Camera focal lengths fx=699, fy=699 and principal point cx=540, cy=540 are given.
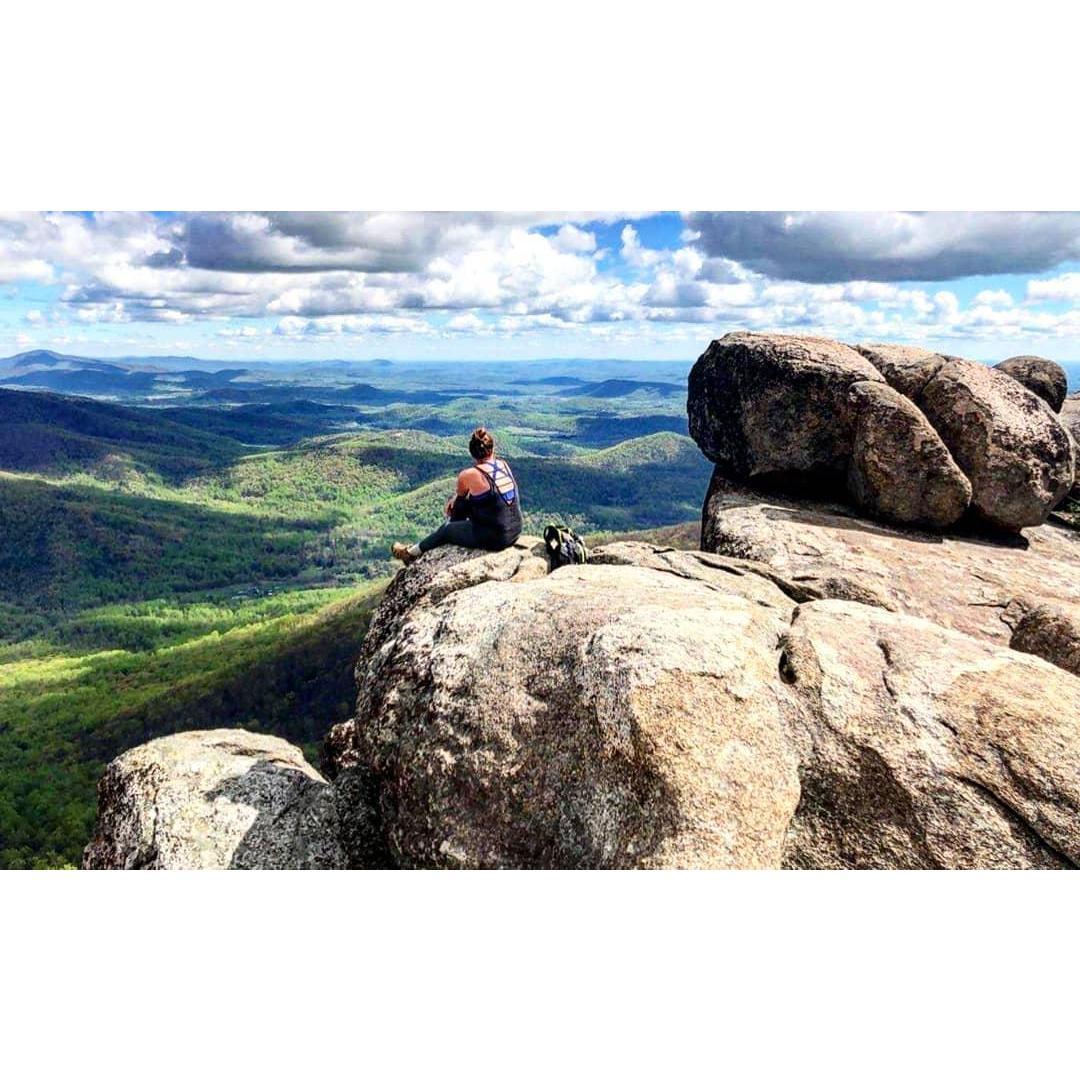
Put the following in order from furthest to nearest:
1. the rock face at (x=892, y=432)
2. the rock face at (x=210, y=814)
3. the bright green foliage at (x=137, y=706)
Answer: the bright green foliage at (x=137, y=706) < the rock face at (x=892, y=432) < the rock face at (x=210, y=814)

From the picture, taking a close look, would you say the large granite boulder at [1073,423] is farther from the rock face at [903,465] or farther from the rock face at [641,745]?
the rock face at [641,745]

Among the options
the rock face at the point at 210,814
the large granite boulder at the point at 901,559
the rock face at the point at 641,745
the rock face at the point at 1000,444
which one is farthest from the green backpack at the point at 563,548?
the rock face at the point at 1000,444

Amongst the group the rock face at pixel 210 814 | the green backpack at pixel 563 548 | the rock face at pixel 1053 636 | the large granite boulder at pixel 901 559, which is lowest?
the rock face at pixel 210 814

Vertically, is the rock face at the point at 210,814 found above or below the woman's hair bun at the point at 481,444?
below

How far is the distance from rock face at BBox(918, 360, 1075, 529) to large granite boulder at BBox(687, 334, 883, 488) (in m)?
2.55

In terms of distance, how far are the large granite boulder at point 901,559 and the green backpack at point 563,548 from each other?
5186 millimetres

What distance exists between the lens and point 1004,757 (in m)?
9.35

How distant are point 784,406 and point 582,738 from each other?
19.5 m

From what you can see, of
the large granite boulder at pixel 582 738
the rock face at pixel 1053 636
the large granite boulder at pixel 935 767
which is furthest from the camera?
the rock face at pixel 1053 636

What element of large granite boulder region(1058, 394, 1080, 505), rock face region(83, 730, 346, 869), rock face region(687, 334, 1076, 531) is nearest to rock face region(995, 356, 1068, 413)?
Result: large granite boulder region(1058, 394, 1080, 505)

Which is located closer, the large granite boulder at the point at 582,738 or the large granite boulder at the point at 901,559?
the large granite boulder at the point at 582,738

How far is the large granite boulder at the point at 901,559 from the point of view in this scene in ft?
59.2

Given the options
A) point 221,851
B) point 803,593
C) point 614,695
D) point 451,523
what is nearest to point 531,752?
point 614,695

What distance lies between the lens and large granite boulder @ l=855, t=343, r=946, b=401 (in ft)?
81.0
